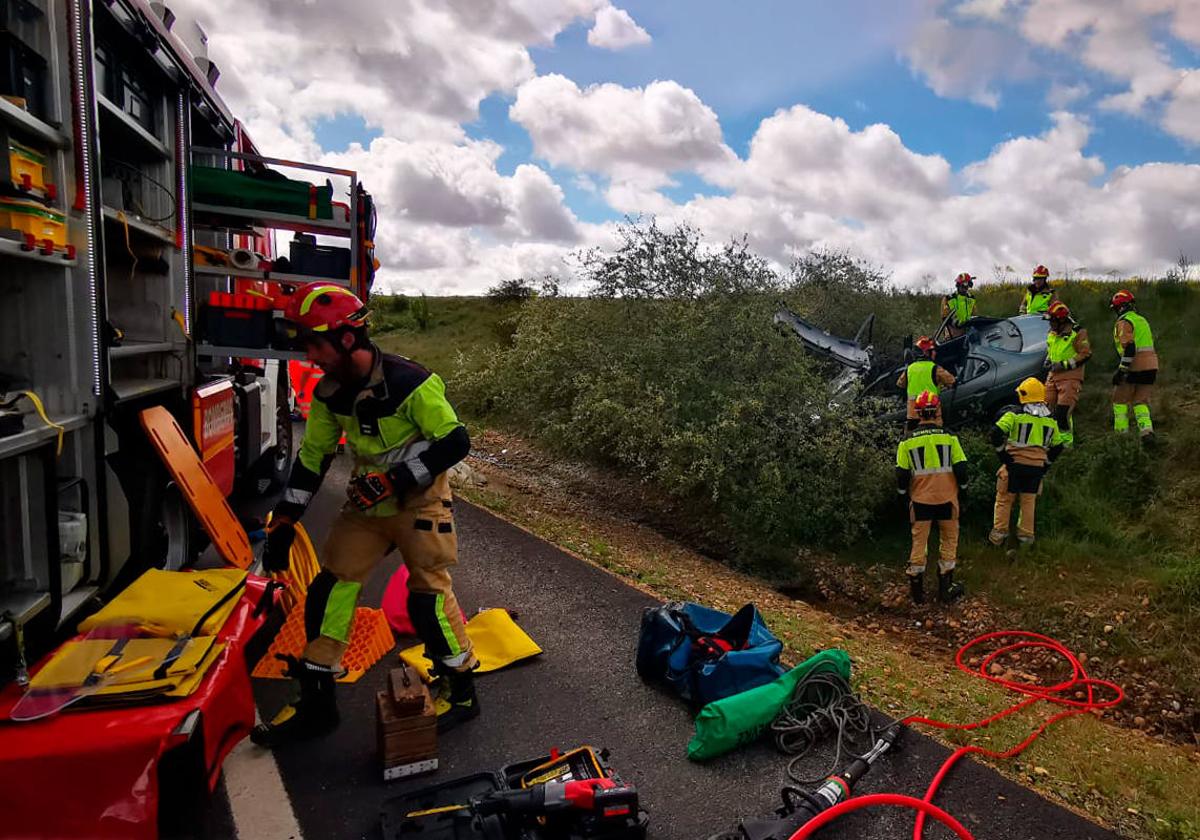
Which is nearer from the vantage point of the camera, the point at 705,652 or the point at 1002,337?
the point at 705,652

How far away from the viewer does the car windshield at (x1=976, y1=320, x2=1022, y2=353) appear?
31.3 feet

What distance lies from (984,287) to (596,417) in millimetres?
13568

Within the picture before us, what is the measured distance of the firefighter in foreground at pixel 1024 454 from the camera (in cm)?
736

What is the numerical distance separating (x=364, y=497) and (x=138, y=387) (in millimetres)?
1857

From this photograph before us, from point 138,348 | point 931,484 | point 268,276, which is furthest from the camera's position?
point 931,484

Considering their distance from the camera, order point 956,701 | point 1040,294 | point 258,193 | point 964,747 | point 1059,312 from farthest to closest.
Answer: point 1040,294
point 1059,312
point 258,193
point 956,701
point 964,747

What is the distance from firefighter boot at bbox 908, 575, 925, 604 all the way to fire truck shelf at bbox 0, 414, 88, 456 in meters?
6.86

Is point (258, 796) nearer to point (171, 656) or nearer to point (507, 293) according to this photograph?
point (171, 656)

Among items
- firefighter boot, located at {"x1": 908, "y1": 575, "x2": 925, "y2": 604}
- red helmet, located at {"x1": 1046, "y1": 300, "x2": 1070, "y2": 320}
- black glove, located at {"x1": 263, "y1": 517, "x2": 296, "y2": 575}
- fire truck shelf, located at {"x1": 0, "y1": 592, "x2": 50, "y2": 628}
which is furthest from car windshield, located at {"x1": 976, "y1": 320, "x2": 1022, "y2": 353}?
fire truck shelf, located at {"x1": 0, "y1": 592, "x2": 50, "y2": 628}

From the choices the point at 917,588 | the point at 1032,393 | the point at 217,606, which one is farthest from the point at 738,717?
the point at 1032,393

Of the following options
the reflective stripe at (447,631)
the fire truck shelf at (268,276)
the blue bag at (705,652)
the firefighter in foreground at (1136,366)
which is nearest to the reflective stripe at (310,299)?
the reflective stripe at (447,631)

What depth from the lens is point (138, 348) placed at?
3.83 m

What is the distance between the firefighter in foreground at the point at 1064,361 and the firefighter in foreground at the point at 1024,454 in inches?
60.8

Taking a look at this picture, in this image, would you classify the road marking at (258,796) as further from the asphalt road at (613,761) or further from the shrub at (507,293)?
the shrub at (507,293)
